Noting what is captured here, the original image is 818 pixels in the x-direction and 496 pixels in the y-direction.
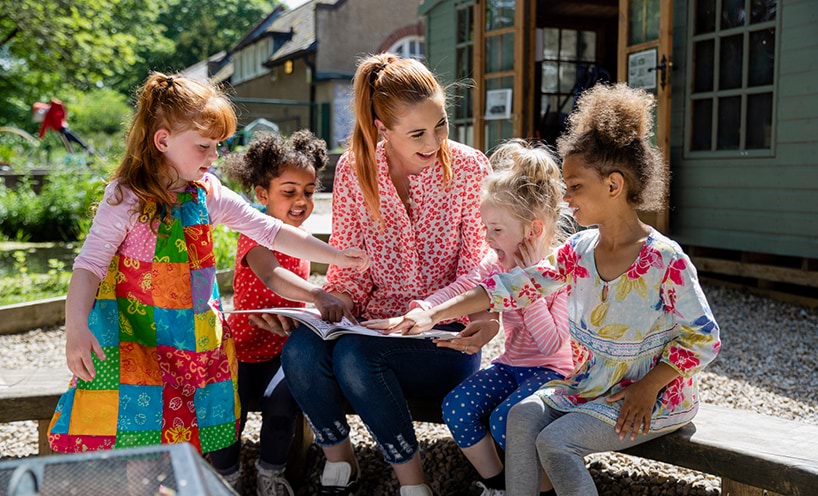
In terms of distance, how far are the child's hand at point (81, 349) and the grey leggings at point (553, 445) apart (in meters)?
1.04

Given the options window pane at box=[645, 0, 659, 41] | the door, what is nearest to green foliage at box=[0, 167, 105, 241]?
the door

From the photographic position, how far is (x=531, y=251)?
230 centimetres

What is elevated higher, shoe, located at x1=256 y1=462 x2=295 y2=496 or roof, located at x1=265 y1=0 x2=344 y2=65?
roof, located at x1=265 y1=0 x2=344 y2=65

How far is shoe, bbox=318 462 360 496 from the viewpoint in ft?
7.66

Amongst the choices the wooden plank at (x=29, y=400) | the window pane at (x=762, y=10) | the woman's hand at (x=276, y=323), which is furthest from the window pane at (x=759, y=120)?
the wooden plank at (x=29, y=400)

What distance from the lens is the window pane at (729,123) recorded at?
5723mm

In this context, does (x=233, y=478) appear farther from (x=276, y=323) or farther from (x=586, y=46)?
(x=586, y=46)

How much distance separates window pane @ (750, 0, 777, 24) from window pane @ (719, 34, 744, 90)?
16cm

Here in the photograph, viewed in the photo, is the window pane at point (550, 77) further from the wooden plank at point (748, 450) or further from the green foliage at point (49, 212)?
the wooden plank at point (748, 450)

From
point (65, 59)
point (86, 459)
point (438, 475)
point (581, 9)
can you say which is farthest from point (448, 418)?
point (65, 59)

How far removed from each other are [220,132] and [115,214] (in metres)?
0.36

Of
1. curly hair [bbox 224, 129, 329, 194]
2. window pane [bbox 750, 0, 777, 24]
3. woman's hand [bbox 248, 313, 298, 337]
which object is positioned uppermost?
window pane [bbox 750, 0, 777, 24]

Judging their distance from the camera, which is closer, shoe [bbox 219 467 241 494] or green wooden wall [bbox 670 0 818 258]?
shoe [bbox 219 467 241 494]

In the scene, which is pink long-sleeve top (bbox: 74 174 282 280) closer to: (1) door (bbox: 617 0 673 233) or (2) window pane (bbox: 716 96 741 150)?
(1) door (bbox: 617 0 673 233)
